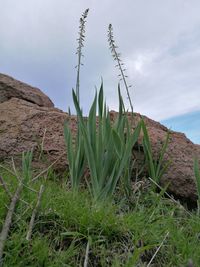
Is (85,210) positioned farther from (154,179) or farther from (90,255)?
(154,179)

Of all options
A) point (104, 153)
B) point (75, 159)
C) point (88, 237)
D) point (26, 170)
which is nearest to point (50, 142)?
point (75, 159)

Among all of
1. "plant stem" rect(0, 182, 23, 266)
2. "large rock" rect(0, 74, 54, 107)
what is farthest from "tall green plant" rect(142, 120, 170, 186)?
"large rock" rect(0, 74, 54, 107)

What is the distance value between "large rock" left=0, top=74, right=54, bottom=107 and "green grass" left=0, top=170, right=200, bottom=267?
202cm

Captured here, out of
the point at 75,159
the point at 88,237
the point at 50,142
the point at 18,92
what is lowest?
the point at 88,237

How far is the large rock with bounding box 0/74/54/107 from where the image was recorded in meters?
3.98

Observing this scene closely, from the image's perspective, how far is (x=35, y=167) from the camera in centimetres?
276

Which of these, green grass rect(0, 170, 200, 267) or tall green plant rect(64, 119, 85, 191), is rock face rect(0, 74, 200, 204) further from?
green grass rect(0, 170, 200, 267)

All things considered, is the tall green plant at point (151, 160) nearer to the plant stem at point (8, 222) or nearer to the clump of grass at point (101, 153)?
the clump of grass at point (101, 153)

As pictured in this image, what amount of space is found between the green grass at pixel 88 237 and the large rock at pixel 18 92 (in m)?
2.02

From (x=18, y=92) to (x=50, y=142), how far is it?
1.29 meters

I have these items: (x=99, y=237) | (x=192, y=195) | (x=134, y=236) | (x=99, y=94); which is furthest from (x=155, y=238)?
(x=192, y=195)

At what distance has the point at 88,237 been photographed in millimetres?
1739

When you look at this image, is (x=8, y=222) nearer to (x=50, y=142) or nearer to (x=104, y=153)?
(x=104, y=153)

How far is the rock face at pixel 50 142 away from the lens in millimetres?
2861
